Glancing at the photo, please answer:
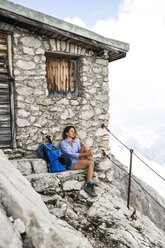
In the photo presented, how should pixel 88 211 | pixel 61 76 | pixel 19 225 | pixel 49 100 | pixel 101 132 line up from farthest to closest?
pixel 101 132
pixel 61 76
pixel 49 100
pixel 88 211
pixel 19 225

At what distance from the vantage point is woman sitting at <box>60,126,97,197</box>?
15.2 ft

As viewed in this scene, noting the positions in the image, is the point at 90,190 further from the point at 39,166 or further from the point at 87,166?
the point at 39,166

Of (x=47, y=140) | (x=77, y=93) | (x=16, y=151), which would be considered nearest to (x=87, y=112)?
(x=77, y=93)

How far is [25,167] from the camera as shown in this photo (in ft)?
15.1

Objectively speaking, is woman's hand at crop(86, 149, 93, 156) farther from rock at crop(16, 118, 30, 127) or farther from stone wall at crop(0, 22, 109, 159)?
rock at crop(16, 118, 30, 127)

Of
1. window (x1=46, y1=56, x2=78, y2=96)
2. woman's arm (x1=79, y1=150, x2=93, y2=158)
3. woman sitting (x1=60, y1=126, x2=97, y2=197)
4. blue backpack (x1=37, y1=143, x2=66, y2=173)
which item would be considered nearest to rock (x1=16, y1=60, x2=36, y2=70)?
window (x1=46, y1=56, x2=78, y2=96)

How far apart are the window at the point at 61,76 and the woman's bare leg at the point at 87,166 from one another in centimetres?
202

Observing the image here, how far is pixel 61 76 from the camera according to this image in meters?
5.58

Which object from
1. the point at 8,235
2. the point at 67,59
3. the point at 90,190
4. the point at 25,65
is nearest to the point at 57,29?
the point at 67,59

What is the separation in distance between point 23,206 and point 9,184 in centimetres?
30

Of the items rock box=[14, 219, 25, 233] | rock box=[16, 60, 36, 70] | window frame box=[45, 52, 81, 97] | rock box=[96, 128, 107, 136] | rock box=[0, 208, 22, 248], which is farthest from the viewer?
rock box=[96, 128, 107, 136]

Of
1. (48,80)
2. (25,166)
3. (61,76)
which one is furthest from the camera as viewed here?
(61,76)

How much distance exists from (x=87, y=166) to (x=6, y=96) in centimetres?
260

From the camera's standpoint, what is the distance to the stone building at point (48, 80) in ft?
15.3
